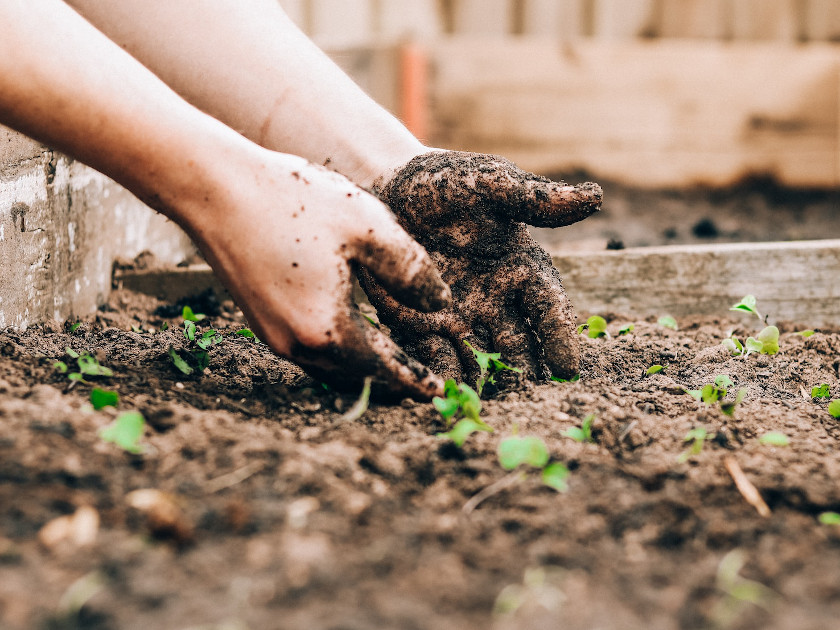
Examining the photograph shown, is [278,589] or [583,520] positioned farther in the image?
[583,520]

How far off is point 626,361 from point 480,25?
11.2 feet

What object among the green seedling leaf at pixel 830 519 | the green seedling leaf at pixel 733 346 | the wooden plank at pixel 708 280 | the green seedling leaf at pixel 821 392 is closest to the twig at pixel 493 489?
the green seedling leaf at pixel 830 519

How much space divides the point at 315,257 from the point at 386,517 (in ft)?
1.73

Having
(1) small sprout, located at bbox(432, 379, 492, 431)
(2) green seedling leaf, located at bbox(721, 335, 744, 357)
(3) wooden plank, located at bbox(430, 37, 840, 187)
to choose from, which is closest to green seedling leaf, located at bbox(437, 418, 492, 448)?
(1) small sprout, located at bbox(432, 379, 492, 431)

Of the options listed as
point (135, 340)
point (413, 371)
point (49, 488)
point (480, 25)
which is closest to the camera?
point (49, 488)

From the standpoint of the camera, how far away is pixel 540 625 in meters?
0.71

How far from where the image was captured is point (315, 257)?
1245mm

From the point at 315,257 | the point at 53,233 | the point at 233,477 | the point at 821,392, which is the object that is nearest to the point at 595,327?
the point at 821,392

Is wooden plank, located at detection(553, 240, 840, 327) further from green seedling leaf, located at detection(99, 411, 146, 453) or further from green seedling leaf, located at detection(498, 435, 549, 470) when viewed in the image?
green seedling leaf, located at detection(99, 411, 146, 453)

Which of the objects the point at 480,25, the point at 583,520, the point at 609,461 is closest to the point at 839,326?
the point at 609,461

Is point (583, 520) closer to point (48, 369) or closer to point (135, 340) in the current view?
point (48, 369)

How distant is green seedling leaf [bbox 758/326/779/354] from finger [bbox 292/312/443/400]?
0.92 meters

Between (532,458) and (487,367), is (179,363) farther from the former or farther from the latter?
(532,458)

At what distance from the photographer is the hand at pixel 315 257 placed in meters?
1.24
